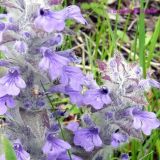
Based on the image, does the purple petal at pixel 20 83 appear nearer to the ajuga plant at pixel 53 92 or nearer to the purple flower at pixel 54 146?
the ajuga plant at pixel 53 92

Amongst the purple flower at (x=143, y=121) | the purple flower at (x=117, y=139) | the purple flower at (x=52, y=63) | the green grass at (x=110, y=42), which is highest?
the purple flower at (x=52, y=63)

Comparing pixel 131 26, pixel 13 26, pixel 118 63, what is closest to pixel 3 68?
pixel 13 26

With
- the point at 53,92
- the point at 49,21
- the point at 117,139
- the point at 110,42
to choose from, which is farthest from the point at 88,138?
the point at 110,42

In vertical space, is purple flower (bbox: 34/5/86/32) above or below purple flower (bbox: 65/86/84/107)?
above

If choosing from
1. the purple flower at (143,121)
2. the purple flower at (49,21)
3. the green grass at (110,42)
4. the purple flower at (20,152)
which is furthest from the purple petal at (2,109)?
the green grass at (110,42)

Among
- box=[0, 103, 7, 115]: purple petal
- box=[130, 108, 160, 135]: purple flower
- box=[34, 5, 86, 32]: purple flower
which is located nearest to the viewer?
box=[34, 5, 86, 32]: purple flower

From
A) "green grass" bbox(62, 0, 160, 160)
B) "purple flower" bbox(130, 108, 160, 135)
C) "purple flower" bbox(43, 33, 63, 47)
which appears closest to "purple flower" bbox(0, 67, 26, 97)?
"purple flower" bbox(43, 33, 63, 47)

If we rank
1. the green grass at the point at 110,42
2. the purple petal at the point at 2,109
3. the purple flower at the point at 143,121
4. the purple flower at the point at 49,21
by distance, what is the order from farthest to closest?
1. the green grass at the point at 110,42
2. the purple flower at the point at 143,121
3. the purple petal at the point at 2,109
4. the purple flower at the point at 49,21

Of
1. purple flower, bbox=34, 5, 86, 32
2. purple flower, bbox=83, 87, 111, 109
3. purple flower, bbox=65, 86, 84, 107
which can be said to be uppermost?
purple flower, bbox=34, 5, 86, 32

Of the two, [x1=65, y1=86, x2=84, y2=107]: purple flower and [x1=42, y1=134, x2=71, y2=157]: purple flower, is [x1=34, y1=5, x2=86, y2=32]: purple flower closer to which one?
[x1=65, y1=86, x2=84, y2=107]: purple flower
